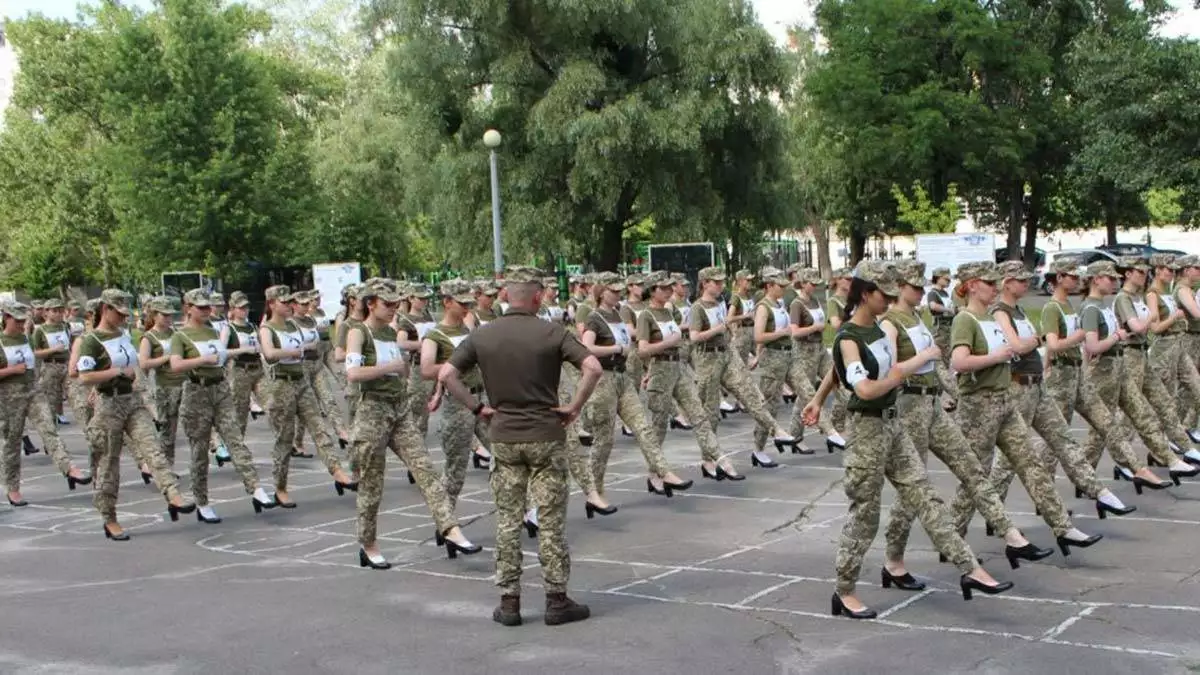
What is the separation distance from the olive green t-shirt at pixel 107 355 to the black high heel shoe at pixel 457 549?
3480mm

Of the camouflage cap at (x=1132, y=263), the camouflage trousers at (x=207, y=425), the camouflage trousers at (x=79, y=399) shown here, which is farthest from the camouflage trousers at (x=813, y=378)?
the camouflage trousers at (x=79, y=399)

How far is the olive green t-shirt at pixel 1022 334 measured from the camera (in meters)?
9.52

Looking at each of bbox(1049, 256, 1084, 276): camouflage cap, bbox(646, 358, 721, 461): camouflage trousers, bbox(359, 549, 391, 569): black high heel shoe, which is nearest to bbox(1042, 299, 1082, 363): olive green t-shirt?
bbox(1049, 256, 1084, 276): camouflage cap

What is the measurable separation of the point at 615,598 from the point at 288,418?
18.1 feet

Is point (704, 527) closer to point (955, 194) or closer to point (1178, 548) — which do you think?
point (1178, 548)

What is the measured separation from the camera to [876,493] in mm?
7773

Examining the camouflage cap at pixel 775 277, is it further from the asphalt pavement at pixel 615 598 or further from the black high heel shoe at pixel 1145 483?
the black high heel shoe at pixel 1145 483

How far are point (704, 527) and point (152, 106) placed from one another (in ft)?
111

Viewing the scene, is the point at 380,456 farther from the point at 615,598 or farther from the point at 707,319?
the point at 707,319

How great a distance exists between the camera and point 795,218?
121ft

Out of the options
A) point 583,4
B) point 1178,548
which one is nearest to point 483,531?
point 1178,548

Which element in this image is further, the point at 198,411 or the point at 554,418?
the point at 198,411

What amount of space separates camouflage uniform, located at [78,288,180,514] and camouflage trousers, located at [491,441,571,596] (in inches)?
188

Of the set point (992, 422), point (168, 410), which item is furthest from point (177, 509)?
point (992, 422)
